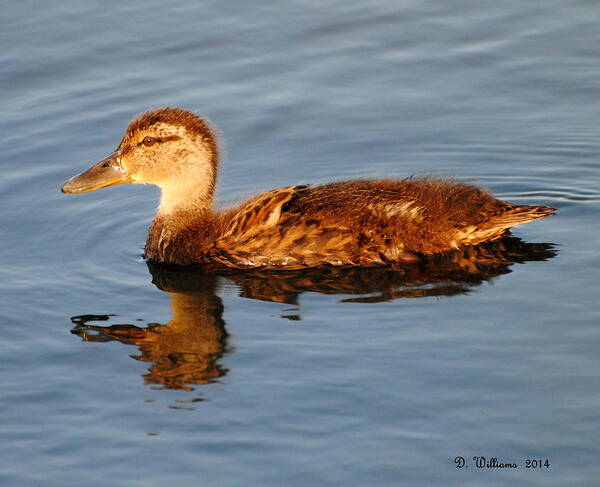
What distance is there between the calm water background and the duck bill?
0.46m

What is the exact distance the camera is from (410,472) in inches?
270

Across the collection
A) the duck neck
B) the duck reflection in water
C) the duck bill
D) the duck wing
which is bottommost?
the duck reflection in water

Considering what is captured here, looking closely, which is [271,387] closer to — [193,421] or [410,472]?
[193,421]

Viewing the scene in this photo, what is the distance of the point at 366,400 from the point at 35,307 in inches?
122

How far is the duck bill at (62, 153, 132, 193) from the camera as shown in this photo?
1083cm

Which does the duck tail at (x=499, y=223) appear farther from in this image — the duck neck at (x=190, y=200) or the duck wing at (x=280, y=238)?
the duck neck at (x=190, y=200)

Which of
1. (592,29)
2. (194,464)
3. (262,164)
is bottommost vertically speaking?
(194,464)

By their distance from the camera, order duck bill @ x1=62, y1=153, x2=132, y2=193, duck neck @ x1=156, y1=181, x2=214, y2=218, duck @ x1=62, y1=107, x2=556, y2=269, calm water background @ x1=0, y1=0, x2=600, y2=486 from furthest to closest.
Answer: duck bill @ x1=62, y1=153, x2=132, y2=193, duck neck @ x1=156, y1=181, x2=214, y2=218, duck @ x1=62, y1=107, x2=556, y2=269, calm water background @ x1=0, y1=0, x2=600, y2=486

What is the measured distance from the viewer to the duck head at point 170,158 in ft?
35.0

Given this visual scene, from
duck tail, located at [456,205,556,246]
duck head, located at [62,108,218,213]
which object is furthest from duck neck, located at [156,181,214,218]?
duck tail, located at [456,205,556,246]

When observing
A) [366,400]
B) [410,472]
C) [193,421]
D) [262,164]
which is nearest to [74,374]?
[193,421]

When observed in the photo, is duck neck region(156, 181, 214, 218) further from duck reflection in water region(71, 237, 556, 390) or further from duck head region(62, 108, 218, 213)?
duck reflection in water region(71, 237, 556, 390)

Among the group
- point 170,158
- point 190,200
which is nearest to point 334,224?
point 190,200

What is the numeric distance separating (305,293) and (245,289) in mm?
506
